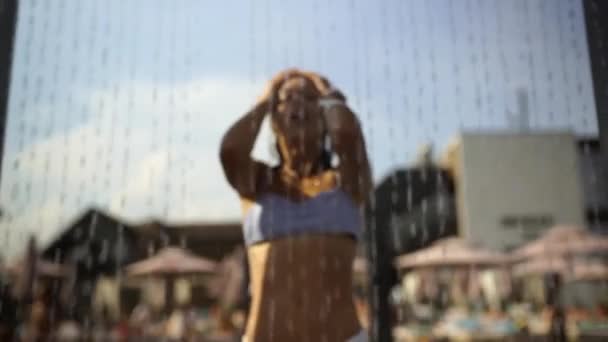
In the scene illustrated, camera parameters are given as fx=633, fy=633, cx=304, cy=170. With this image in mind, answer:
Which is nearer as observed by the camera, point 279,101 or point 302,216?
point 302,216

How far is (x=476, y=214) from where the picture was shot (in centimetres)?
1594

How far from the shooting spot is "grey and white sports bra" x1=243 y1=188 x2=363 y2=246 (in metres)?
1.77

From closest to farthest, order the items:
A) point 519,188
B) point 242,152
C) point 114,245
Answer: point 242,152 < point 519,188 < point 114,245

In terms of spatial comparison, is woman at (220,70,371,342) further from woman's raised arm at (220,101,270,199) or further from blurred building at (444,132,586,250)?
blurred building at (444,132,586,250)

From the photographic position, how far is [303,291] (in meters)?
1.72

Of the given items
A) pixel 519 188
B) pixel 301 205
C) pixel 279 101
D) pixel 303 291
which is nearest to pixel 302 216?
pixel 301 205

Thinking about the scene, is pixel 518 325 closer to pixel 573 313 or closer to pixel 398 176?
pixel 573 313

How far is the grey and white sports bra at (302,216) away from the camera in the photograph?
1.77 metres

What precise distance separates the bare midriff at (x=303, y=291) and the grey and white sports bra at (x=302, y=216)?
0.02m

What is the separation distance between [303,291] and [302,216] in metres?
0.21

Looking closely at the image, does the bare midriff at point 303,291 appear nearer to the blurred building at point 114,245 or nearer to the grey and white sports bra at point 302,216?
the grey and white sports bra at point 302,216

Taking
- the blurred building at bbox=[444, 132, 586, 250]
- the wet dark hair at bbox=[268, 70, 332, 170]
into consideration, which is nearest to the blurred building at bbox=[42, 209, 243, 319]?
the blurred building at bbox=[444, 132, 586, 250]

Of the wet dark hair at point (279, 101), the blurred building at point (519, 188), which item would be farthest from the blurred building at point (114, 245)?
the wet dark hair at point (279, 101)

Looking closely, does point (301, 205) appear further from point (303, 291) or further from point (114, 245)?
point (114, 245)
